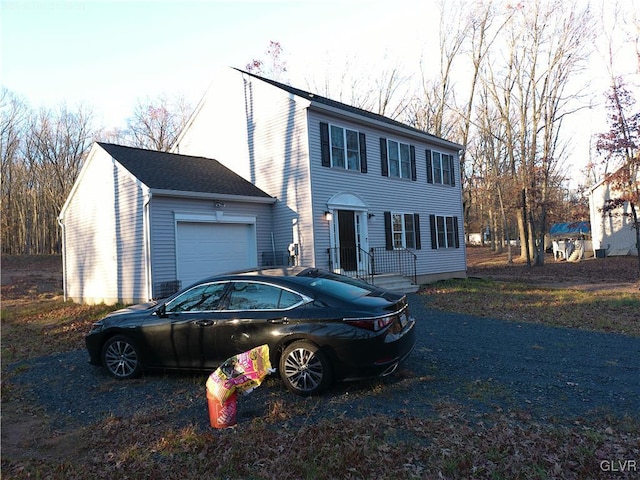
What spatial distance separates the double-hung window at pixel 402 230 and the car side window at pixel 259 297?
11.6 metres

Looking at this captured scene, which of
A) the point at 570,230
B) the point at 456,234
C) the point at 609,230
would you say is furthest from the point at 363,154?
the point at 570,230

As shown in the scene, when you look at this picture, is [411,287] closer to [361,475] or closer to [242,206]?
[242,206]

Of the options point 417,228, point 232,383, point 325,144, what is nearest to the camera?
point 232,383

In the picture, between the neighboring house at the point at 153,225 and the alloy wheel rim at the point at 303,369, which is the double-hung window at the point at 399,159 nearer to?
the neighboring house at the point at 153,225

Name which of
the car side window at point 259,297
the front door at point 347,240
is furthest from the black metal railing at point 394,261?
the car side window at point 259,297

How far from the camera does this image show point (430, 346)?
740cm

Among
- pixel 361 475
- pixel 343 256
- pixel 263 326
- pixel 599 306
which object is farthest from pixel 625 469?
pixel 343 256

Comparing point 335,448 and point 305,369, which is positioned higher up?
point 305,369

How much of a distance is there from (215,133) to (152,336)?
1275 centimetres

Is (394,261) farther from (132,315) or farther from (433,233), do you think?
(132,315)

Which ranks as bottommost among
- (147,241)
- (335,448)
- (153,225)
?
(335,448)

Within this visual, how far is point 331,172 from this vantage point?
15008 mm

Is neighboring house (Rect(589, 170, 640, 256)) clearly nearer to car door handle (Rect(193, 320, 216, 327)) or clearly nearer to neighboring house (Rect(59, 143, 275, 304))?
neighboring house (Rect(59, 143, 275, 304))

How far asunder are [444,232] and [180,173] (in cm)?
1111
